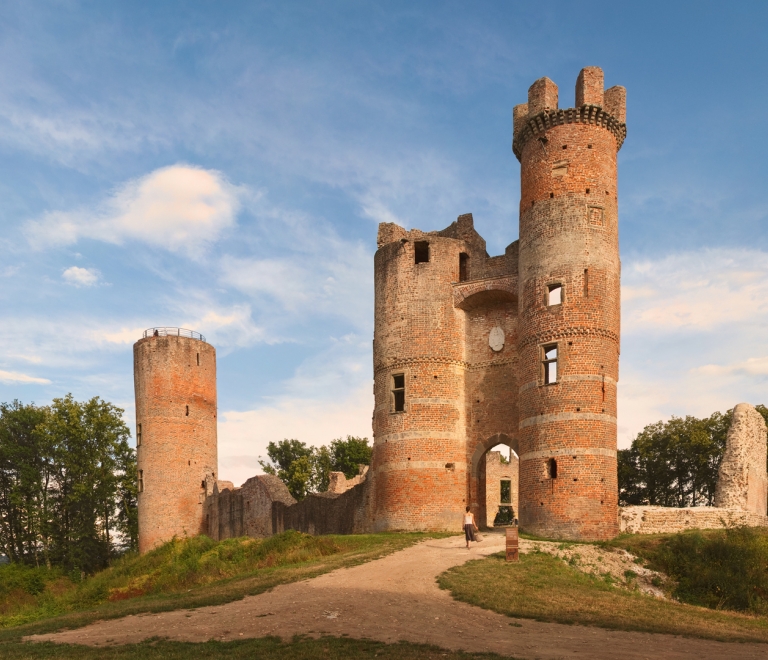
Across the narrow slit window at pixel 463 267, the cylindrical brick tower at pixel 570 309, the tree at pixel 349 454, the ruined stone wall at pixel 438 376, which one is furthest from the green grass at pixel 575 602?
the tree at pixel 349 454

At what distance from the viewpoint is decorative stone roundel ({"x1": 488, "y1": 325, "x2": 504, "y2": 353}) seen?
105ft

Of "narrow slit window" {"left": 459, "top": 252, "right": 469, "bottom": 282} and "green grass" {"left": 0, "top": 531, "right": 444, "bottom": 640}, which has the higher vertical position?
"narrow slit window" {"left": 459, "top": 252, "right": 469, "bottom": 282}

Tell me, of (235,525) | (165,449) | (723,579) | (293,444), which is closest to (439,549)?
(723,579)

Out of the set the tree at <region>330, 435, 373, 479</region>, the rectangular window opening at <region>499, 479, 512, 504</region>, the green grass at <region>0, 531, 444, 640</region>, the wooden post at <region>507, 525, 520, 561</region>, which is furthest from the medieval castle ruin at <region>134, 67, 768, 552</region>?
the tree at <region>330, 435, 373, 479</region>

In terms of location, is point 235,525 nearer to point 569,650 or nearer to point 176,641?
point 176,641

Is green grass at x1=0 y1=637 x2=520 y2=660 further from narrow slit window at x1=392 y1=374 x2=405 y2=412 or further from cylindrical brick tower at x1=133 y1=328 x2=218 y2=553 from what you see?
cylindrical brick tower at x1=133 y1=328 x2=218 y2=553

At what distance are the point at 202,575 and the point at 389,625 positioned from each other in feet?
37.7

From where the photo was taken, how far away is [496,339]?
106 feet

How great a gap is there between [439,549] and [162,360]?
22613 millimetres

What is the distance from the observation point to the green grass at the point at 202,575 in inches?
738

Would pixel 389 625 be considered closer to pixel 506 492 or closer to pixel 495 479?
pixel 495 479

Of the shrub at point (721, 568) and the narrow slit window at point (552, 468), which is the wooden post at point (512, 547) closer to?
the shrub at point (721, 568)

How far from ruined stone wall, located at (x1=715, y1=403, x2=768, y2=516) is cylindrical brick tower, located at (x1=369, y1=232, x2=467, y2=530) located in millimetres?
9216

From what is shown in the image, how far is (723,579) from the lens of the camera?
66.7 ft
